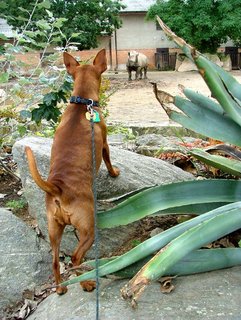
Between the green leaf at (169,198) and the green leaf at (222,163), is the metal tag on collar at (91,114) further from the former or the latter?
the green leaf at (222,163)

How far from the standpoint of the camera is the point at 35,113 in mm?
5273

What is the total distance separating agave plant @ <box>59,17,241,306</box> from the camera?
2.75m

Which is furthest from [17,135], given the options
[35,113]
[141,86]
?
[141,86]

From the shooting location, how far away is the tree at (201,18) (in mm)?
32125

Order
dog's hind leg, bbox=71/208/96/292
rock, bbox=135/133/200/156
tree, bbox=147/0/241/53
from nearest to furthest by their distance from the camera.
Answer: dog's hind leg, bbox=71/208/96/292
rock, bbox=135/133/200/156
tree, bbox=147/0/241/53

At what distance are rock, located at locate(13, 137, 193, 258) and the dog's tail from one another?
847mm

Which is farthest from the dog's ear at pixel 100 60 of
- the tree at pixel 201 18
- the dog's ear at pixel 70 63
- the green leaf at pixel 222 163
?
the tree at pixel 201 18

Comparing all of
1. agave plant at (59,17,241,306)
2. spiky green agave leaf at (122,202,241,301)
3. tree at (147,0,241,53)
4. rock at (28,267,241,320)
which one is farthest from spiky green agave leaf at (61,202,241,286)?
tree at (147,0,241,53)

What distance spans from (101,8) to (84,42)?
2.19 meters

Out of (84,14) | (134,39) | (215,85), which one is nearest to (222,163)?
(215,85)

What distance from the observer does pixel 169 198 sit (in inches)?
126

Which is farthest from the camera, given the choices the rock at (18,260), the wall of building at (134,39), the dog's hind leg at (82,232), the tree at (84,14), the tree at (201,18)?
the wall of building at (134,39)

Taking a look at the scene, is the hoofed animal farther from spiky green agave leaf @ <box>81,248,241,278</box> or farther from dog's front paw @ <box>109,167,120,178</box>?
spiky green agave leaf @ <box>81,248,241,278</box>

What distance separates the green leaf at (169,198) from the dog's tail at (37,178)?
358 mm
